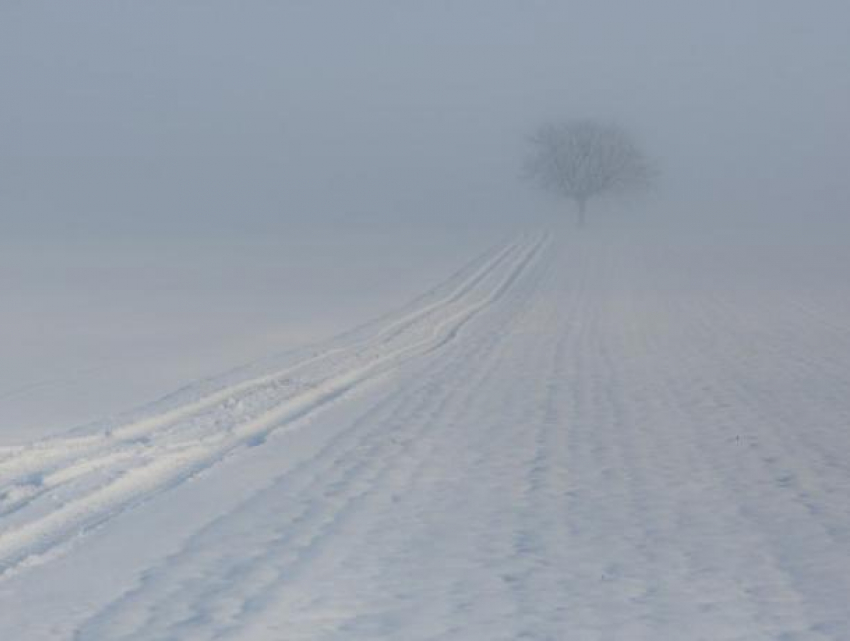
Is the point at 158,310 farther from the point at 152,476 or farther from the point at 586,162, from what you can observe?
the point at 586,162

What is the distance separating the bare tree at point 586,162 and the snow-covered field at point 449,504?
7493cm

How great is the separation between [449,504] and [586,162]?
276 ft

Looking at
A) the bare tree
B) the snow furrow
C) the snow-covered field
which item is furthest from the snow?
the bare tree

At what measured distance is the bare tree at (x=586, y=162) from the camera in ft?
297

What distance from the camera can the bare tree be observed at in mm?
90438

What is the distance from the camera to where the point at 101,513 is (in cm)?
769

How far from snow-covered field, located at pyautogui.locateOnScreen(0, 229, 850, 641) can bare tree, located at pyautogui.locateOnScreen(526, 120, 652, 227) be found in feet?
246

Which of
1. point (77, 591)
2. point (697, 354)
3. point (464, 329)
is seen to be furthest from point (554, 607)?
point (464, 329)

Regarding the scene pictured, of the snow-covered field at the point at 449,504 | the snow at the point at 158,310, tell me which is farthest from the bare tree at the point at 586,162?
the snow-covered field at the point at 449,504

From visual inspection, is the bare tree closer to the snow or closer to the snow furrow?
the snow

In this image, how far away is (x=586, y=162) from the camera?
9081cm

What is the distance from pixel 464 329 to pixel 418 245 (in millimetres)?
37179

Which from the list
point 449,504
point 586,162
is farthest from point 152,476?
point 586,162

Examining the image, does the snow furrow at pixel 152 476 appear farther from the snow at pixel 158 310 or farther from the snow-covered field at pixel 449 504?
the snow at pixel 158 310
